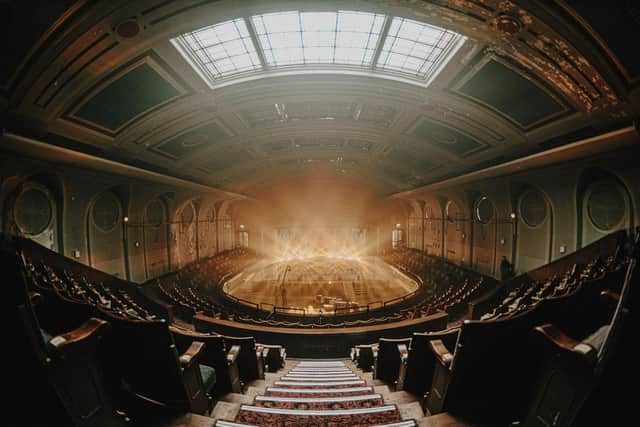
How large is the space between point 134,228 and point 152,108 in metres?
7.70

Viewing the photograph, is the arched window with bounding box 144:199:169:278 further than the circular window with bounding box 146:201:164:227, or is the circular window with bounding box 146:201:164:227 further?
the circular window with bounding box 146:201:164:227

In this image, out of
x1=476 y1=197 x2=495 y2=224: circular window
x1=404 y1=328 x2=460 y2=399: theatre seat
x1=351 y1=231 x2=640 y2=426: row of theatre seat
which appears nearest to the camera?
x1=351 y1=231 x2=640 y2=426: row of theatre seat

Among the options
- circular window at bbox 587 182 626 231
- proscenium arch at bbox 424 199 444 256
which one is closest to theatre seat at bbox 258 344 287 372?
circular window at bbox 587 182 626 231

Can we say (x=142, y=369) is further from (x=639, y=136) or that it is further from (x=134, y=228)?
(x=134, y=228)

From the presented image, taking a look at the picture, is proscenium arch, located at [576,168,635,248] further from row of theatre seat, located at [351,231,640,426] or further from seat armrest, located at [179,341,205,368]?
seat armrest, located at [179,341,205,368]

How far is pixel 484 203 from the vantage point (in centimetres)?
1428

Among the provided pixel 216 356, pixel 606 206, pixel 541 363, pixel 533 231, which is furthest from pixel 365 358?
pixel 533 231

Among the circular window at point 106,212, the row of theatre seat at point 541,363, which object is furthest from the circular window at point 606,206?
the circular window at point 106,212

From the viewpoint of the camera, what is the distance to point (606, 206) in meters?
7.82

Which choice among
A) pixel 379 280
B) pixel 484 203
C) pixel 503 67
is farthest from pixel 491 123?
pixel 379 280

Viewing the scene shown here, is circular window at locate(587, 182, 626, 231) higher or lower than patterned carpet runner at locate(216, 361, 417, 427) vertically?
higher

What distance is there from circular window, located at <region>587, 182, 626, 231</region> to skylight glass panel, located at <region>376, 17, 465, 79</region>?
6866 millimetres

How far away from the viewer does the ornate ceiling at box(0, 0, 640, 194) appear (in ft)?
13.7

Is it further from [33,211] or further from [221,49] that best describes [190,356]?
[33,211]
